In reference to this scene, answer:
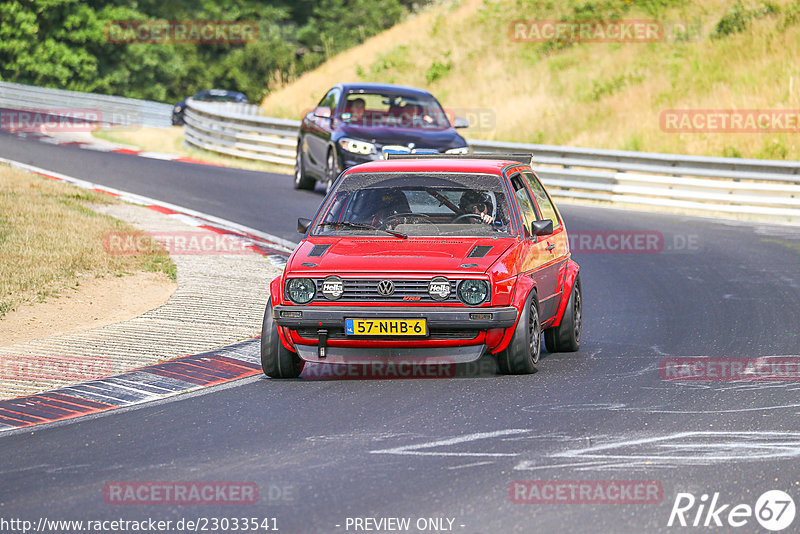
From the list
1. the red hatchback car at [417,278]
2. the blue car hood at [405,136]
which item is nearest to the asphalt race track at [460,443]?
the red hatchback car at [417,278]

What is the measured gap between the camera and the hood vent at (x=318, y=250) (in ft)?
30.5

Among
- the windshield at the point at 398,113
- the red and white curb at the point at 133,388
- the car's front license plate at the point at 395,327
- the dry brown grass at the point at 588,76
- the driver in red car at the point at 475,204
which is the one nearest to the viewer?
the red and white curb at the point at 133,388

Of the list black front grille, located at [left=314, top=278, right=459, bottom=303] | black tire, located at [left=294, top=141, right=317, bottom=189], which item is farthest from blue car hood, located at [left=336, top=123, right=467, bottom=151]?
black front grille, located at [left=314, top=278, right=459, bottom=303]

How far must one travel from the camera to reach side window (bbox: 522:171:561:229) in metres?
11.1

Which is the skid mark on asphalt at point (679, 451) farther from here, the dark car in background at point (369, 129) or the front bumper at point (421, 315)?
the dark car in background at point (369, 129)

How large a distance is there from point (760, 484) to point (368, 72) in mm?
39776

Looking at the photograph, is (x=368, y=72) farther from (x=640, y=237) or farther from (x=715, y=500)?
(x=715, y=500)

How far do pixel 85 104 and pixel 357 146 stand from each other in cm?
2589

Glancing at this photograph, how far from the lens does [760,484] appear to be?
6281 mm

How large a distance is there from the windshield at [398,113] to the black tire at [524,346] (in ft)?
37.0

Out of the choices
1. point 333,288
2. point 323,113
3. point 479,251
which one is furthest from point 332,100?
point 333,288

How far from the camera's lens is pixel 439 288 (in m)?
8.84

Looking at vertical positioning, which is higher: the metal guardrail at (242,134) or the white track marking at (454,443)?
the white track marking at (454,443)

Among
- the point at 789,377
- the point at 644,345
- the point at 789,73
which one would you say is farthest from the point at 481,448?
the point at 789,73
